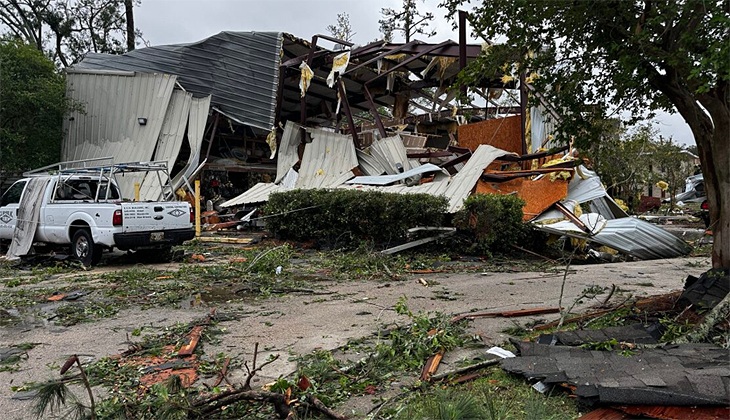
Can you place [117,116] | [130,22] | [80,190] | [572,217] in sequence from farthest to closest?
[130,22]
[117,116]
[572,217]
[80,190]

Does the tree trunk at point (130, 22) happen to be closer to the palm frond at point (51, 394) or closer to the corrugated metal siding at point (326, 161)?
the corrugated metal siding at point (326, 161)

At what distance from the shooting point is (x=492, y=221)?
1034cm

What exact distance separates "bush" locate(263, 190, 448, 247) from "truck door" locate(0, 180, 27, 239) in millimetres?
5868

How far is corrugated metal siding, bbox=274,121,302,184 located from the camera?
1872cm

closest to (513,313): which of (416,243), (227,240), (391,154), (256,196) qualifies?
(416,243)

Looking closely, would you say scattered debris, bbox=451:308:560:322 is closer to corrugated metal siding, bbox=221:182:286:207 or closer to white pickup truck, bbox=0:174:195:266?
white pickup truck, bbox=0:174:195:266

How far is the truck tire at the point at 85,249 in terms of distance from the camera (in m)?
9.62

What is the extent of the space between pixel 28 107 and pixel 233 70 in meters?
8.18

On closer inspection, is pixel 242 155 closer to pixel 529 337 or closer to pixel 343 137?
pixel 343 137

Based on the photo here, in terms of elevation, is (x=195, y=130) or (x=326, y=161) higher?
(x=195, y=130)

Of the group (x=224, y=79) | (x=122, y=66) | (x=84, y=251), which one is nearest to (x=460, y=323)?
(x=84, y=251)

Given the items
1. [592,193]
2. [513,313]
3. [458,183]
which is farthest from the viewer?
[458,183]

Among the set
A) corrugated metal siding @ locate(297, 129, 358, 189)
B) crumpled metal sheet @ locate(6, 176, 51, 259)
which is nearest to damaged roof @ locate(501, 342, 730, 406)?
crumpled metal sheet @ locate(6, 176, 51, 259)

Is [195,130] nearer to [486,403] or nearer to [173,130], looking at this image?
[173,130]
